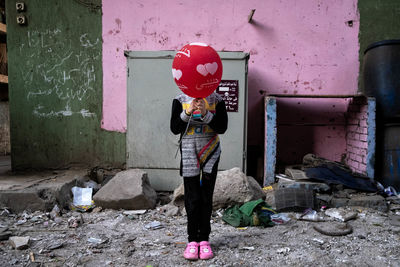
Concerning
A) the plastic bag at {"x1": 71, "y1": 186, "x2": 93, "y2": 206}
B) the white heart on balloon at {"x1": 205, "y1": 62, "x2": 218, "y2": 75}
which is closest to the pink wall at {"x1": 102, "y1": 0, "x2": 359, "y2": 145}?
the plastic bag at {"x1": 71, "y1": 186, "x2": 93, "y2": 206}

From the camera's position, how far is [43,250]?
246 cm

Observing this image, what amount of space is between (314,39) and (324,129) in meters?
1.36

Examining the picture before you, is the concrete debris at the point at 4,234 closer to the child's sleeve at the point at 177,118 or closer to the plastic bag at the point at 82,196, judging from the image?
the plastic bag at the point at 82,196

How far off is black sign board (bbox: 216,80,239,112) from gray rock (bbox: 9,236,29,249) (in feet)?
8.49

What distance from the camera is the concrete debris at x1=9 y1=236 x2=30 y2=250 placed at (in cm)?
248

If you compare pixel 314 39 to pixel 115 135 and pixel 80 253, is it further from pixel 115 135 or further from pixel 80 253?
pixel 80 253

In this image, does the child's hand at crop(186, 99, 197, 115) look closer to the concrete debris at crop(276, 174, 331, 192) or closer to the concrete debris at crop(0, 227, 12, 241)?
the concrete debris at crop(0, 227, 12, 241)

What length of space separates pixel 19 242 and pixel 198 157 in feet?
5.40

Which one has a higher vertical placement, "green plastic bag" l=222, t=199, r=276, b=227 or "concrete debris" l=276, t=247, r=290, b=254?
"green plastic bag" l=222, t=199, r=276, b=227

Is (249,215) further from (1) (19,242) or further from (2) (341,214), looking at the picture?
(1) (19,242)

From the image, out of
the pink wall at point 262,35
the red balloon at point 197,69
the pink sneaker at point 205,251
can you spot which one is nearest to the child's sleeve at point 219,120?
the red balloon at point 197,69

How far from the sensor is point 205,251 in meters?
2.31

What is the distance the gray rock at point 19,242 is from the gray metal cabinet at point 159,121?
5.25 feet

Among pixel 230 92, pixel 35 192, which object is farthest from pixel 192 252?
pixel 230 92
